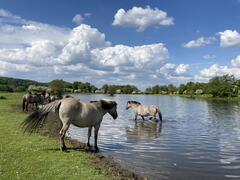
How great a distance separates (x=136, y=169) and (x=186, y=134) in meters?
9.71

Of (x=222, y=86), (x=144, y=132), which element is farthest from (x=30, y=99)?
(x=222, y=86)

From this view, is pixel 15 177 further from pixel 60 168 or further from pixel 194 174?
pixel 194 174

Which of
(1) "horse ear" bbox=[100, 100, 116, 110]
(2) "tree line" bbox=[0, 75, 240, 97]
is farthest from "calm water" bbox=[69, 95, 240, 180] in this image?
(2) "tree line" bbox=[0, 75, 240, 97]

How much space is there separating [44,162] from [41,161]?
0.16 m

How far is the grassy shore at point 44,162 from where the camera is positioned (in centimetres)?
884

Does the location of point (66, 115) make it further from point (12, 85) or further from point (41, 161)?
point (12, 85)

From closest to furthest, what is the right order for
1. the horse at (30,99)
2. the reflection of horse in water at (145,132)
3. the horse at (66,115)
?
the horse at (66,115) < the reflection of horse in water at (145,132) < the horse at (30,99)

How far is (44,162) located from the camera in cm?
1009

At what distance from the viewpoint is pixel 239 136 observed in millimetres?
19750

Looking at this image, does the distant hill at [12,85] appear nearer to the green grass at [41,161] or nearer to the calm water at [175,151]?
the calm water at [175,151]

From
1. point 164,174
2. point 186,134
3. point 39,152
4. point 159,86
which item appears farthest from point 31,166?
point 159,86

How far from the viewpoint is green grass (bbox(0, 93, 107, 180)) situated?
880 centimetres

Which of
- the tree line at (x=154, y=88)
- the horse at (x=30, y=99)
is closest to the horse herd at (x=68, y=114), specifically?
the horse at (x=30, y=99)

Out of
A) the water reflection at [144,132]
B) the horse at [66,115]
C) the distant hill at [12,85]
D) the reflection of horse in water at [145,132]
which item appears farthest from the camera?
the distant hill at [12,85]
